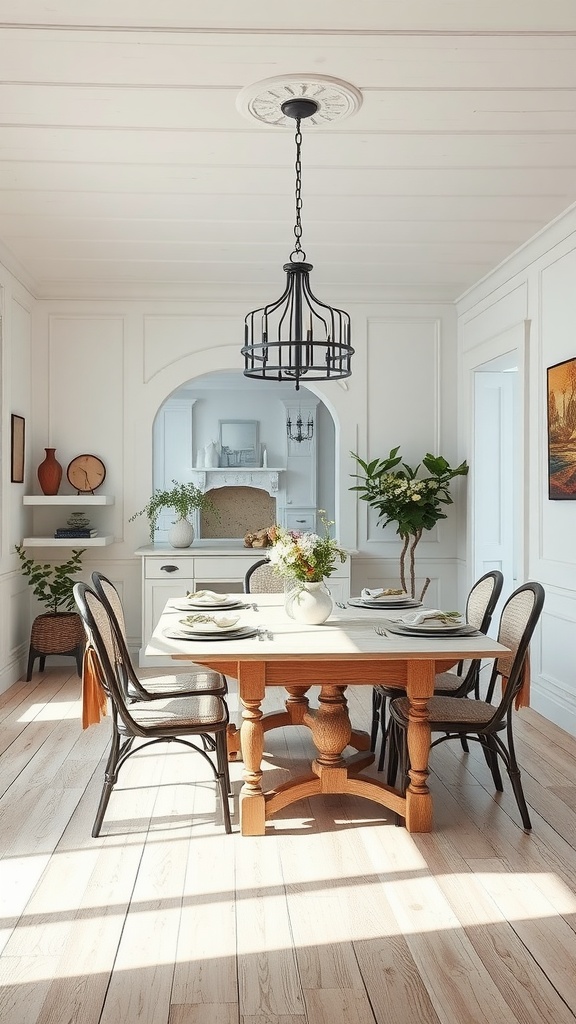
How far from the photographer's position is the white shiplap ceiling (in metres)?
2.92

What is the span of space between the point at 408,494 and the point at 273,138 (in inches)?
118

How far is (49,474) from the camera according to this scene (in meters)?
6.49

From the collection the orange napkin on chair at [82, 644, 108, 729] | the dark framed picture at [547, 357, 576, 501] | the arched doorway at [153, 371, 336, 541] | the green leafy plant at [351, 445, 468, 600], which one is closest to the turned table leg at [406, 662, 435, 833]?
the orange napkin on chair at [82, 644, 108, 729]

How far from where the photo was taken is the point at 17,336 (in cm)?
620

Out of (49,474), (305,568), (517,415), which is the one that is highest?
(517,415)

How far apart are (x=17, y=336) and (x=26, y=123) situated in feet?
8.73

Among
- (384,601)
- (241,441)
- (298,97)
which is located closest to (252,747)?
(384,601)

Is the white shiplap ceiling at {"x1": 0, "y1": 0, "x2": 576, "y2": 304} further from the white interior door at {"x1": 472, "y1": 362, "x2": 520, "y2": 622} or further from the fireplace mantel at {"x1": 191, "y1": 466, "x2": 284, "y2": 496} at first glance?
the fireplace mantel at {"x1": 191, "y1": 466, "x2": 284, "y2": 496}

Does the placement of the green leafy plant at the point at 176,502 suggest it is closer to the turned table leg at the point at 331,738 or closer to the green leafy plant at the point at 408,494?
the green leafy plant at the point at 408,494

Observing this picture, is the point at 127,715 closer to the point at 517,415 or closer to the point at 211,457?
the point at 517,415

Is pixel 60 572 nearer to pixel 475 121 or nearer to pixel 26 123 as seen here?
pixel 26 123

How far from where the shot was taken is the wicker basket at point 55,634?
20.2 feet

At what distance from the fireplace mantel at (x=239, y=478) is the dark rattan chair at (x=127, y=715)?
7.55m

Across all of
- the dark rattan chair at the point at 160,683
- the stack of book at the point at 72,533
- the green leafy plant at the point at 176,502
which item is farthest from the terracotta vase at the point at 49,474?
the dark rattan chair at the point at 160,683
